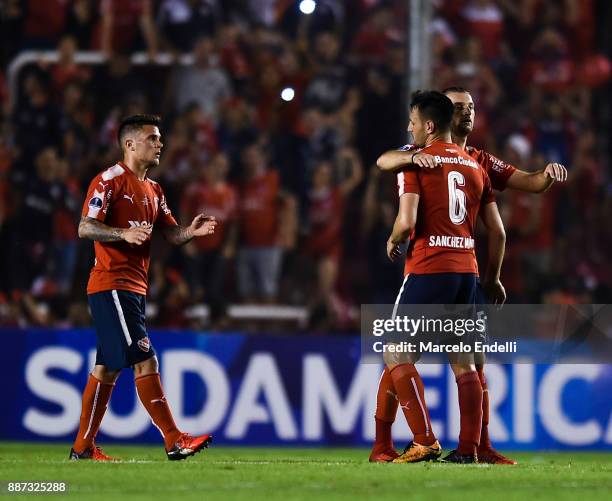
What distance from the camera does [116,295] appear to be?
24.2 ft

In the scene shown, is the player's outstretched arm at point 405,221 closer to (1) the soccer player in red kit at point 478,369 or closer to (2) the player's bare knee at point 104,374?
(1) the soccer player in red kit at point 478,369

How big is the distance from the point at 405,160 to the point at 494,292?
1125 mm

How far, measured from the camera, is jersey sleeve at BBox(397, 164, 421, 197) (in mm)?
7141

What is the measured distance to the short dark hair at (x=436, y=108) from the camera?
7281 millimetres

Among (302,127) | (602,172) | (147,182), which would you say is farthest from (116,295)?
(602,172)

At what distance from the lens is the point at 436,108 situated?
7.30m

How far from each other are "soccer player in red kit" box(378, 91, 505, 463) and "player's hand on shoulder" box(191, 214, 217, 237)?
1.06 metres

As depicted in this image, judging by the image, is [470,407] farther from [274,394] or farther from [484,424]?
[274,394]

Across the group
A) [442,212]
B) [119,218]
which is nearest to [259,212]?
[119,218]

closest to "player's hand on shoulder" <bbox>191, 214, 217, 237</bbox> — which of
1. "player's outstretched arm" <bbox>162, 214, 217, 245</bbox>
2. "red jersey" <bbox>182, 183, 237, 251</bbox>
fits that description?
"player's outstretched arm" <bbox>162, 214, 217, 245</bbox>

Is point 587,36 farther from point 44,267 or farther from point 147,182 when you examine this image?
point 147,182

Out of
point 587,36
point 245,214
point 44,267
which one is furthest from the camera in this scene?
point 587,36

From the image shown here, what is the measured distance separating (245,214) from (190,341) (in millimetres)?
2354

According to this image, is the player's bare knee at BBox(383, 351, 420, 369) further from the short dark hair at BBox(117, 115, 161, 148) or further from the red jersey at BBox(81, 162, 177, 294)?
the short dark hair at BBox(117, 115, 161, 148)
